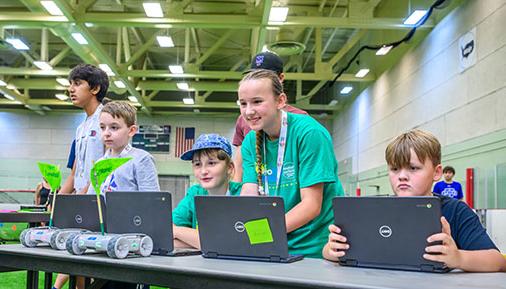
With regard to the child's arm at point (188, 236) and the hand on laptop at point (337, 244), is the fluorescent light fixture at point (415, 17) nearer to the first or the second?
the child's arm at point (188, 236)

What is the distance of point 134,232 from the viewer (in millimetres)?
1877

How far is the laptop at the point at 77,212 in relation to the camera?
2.09 metres

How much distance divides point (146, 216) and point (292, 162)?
591mm

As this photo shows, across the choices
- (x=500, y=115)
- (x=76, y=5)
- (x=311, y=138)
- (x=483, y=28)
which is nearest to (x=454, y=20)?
(x=483, y=28)

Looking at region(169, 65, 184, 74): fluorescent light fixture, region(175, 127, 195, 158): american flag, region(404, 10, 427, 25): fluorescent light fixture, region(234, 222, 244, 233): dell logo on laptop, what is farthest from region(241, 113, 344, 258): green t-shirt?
region(175, 127, 195, 158): american flag

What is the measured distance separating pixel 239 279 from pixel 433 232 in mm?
523

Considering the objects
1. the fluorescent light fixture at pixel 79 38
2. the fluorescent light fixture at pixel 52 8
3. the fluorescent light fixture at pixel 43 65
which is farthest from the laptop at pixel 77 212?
the fluorescent light fixture at pixel 43 65

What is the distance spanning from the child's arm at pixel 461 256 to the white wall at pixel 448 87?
17.9 ft

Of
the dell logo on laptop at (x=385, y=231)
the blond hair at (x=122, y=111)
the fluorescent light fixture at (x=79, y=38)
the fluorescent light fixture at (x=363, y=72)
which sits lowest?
the dell logo on laptop at (x=385, y=231)

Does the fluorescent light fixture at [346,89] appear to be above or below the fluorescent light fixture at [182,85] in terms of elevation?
above

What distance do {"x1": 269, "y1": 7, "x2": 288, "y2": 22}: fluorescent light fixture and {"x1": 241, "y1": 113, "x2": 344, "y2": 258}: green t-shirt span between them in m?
6.59

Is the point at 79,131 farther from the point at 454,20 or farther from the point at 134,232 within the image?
the point at 454,20

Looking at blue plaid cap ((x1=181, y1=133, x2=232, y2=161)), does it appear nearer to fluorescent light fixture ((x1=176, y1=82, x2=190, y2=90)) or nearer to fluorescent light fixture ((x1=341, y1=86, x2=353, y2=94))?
fluorescent light fixture ((x1=176, y1=82, x2=190, y2=90))

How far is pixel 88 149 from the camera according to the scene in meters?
3.05
